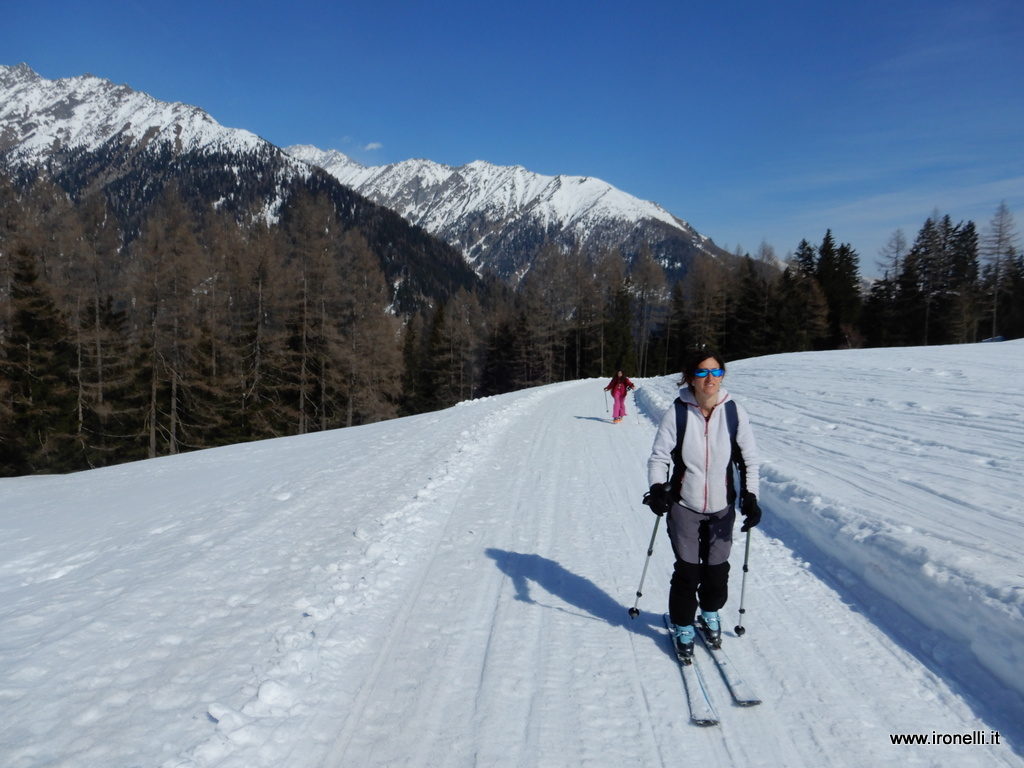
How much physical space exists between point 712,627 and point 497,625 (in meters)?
1.57

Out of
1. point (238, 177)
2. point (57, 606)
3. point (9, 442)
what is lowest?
point (9, 442)

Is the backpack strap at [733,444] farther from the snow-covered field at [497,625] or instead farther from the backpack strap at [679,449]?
the snow-covered field at [497,625]

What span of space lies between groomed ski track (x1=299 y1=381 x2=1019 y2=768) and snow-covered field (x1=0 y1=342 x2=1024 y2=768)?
0.8 inches

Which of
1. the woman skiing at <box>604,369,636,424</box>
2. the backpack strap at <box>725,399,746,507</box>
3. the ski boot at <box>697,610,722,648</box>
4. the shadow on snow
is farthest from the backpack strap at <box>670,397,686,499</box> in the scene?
the woman skiing at <box>604,369,636,424</box>

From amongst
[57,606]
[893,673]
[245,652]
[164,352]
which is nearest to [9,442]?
[164,352]

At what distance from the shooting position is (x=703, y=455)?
153 inches

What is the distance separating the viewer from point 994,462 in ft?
27.3

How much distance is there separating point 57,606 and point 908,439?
40.9ft

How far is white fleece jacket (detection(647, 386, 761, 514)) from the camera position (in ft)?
12.7

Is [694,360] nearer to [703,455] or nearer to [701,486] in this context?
[703,455]

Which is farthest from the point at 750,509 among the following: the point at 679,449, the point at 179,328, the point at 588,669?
the point at 179,328

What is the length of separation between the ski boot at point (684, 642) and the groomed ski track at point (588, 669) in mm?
105

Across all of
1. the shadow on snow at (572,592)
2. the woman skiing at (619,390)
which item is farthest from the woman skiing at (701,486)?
the woman skiing at (619,390)

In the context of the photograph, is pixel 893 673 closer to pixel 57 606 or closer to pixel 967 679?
pixel 967 679
